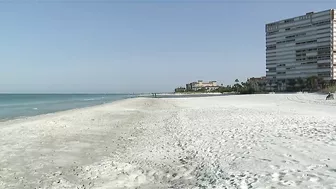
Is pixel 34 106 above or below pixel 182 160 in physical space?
below

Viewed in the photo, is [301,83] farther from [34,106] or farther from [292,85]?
[34,106]

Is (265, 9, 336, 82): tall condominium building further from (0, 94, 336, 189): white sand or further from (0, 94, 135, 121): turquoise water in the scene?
(0, 94, 336, 189): white sand

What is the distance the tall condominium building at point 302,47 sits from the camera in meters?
122

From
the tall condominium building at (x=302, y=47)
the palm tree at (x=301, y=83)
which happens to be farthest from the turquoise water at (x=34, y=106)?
the tall condominium building at (x=302, y=47)

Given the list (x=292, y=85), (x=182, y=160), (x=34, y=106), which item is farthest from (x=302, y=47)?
(x=182, y=160)

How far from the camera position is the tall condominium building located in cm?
12212

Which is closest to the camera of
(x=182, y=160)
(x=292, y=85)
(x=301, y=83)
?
(x=182, y=160)

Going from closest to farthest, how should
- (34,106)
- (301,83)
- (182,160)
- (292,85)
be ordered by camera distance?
(182,160) → (34,106) → (301,83) → (292,85)

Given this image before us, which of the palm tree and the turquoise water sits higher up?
the palm tree

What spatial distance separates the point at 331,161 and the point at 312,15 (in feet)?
451

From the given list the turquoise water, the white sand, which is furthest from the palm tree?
the white sand

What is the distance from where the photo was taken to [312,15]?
128m

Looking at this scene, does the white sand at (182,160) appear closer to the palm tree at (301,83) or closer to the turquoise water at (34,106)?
the turquoise water at (34,106)

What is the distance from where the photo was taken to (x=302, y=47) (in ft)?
432
